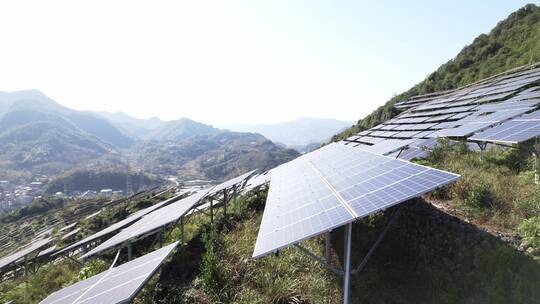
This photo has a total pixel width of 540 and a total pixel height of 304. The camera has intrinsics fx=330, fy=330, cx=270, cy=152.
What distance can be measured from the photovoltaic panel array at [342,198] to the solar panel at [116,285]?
9.08 feet

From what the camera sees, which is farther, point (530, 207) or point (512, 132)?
point (512, 132)

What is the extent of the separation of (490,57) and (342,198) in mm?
51835

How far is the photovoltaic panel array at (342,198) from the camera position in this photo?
6.22 metres

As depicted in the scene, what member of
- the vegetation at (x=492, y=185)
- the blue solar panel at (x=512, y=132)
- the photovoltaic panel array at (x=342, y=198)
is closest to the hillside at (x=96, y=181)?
the vegetation at (x=492, y=185)

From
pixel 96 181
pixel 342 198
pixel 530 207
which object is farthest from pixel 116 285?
pixel 96 181

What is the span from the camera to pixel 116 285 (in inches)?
303

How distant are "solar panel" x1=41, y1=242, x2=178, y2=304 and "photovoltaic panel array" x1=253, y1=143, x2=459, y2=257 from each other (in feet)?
9.08

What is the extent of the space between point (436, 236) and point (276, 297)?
4.25 m

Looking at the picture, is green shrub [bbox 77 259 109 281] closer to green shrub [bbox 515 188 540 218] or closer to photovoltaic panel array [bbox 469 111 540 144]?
green shrub [bbox 515 188 540 218]

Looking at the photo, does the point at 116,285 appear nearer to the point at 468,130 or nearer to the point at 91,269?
the point at 91,269

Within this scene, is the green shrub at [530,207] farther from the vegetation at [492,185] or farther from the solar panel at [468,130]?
the solar panel at [468,130]

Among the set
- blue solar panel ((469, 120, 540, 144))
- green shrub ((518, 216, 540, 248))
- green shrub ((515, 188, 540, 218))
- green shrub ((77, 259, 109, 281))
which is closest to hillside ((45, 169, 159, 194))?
green shrub ((77, 259, 109, 281))

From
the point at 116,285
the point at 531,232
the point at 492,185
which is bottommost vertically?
the point at 116,285

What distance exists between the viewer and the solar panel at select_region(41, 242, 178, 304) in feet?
22.6
